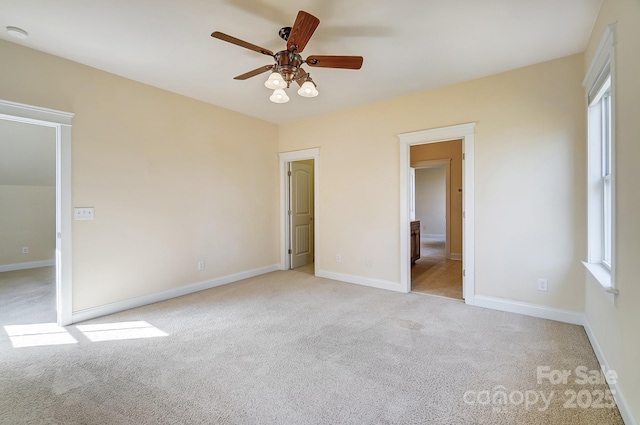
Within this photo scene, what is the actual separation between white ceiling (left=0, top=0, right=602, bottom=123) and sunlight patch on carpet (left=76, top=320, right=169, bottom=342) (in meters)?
2.71

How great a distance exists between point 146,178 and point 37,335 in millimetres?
1867

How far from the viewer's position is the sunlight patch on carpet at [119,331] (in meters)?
2.64

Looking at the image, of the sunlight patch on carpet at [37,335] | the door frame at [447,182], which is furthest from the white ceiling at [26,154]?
the door frame at [447,182]

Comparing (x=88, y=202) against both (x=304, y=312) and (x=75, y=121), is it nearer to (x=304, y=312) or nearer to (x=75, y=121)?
(x=75, y=121)

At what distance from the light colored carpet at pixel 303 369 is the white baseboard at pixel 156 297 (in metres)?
0.15

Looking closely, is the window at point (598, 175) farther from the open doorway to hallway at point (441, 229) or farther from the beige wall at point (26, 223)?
the beige wall at point (26, 223)

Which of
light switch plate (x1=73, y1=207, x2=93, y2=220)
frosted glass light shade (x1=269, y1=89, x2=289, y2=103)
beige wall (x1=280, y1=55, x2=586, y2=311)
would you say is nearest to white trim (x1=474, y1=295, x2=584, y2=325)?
beige wall (x1=280, y1=55, x2=586, y2=311)

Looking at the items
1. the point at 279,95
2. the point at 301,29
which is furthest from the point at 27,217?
the point at 301,29

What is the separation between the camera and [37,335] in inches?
106

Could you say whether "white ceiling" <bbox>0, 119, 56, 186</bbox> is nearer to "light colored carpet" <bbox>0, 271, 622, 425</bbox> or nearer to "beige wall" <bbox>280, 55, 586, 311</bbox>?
"light colored carpet" <bbox>0, 271, 622, 425</bbox>

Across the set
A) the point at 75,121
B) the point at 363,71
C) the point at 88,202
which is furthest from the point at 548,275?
the point at 75,121

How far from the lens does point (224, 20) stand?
226 centimetres

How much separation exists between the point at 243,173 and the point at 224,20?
2645mm

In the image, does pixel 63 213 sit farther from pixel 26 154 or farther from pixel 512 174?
pixel 512 174
